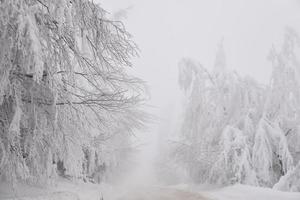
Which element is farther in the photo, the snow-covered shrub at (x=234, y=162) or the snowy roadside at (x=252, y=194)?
the snow-covered shrub at (x=234, y=162)

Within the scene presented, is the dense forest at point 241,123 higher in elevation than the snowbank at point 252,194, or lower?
higher

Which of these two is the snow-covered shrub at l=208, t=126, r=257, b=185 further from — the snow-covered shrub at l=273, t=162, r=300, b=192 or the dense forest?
the snow-covered shrub at l=273, t=162, r=300, b=192

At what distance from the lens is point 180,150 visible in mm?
17953

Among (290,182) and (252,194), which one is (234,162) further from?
(252,194)

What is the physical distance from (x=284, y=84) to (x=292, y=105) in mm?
870

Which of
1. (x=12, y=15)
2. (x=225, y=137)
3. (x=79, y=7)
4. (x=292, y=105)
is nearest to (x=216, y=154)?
(x=225, y=137)

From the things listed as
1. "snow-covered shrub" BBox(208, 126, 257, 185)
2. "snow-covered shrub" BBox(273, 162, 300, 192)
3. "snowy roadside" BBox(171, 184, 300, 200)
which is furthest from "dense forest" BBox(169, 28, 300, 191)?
"snowy roadside" BBox(171, 184, 300, 200)

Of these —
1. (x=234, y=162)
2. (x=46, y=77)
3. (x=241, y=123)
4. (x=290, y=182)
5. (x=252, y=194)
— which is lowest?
(x=252, y=194)

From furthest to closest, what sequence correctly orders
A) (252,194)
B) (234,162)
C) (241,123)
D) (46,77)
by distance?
(241,123) < (234,162) < (252,194) < (46,77)

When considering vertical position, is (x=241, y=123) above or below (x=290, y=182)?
above

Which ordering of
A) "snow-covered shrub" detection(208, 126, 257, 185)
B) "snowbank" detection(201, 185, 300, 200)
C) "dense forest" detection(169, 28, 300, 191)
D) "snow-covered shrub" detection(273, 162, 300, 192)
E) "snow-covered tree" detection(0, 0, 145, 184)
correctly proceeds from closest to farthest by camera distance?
1. "snow-covered tree" detection(0, 0, 145, 184)
2. "snowbank" detection(201, 185, 300, 200)
3. "snow-covered shrub" detection(273, 162, 300, 192)
4. "snow-covered shrub" detection(208, 126, 257, 185)
5. "dense forest" detection(169, 28, 300, 191)

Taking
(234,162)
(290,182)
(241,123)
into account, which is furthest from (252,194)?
(241,123)

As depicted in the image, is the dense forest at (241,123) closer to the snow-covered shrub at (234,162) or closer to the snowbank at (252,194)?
the snow-covered shrub at (234,162)

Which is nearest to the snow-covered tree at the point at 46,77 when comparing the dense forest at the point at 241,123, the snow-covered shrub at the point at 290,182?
the snow-covered shrub at the point at 290,182
